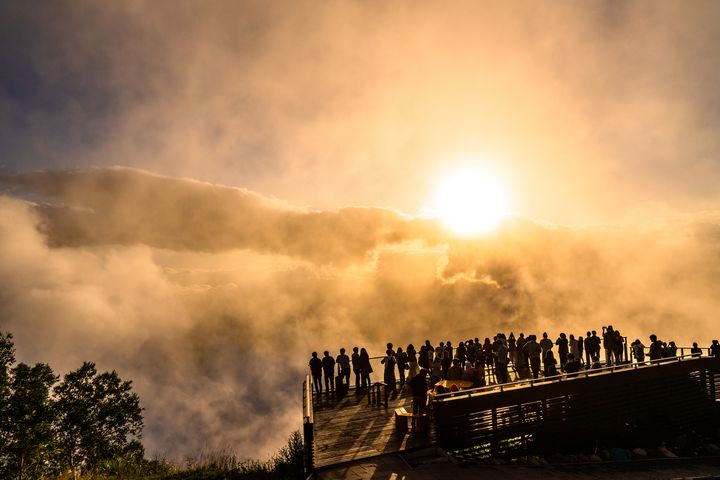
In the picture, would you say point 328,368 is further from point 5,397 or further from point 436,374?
point 5,397

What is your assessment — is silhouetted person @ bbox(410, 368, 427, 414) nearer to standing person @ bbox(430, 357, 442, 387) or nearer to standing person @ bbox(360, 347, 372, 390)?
standing person @ bbox(430, 357, 442, 387)

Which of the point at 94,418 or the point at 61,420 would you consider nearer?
the point at 61,420

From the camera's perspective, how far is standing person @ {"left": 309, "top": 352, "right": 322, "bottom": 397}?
19.8 meters

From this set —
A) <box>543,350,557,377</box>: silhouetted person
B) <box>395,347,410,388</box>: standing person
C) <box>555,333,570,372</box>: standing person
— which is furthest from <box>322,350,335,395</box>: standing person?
<box>555,333,570,372</box>: standing person

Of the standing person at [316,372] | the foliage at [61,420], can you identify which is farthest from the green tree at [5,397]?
the standing person at [316,372]

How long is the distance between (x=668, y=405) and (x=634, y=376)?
2480mm

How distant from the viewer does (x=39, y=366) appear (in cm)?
4903

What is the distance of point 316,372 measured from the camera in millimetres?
19906

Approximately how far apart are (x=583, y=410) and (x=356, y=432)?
880 centimetres

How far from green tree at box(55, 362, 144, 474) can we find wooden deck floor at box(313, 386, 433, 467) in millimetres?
45963

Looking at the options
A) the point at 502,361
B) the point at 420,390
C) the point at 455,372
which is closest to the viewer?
the point at 420,390

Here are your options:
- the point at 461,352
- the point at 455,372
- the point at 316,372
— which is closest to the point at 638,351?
the point at 461,352

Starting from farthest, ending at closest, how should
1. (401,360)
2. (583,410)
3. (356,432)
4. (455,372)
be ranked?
1. (401,360)
2. (455,372)
3. (583,410)
4. (356,432)

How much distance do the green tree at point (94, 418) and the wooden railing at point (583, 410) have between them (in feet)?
168
